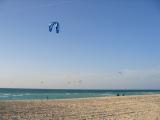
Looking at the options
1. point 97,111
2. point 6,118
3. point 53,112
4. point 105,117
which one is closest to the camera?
point 6,118

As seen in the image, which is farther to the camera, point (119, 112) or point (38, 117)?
point (119, 112)

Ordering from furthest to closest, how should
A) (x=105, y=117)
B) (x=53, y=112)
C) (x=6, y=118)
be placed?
(x=53, y=112) < (x=105, y=117) < (x=6, y=118)

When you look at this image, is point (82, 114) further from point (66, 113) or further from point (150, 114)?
point (150, 114)

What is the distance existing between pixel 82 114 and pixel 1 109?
565 cm

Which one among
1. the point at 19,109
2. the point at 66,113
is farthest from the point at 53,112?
the point at 19,109

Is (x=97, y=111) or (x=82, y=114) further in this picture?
(x=97, y=111)

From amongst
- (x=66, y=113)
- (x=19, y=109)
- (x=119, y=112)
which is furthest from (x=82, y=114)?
(x=19, y=109)

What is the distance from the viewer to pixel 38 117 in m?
20.4

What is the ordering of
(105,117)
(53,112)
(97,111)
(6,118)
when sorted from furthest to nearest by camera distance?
(97,111), (53,112), (105,117), (6,118)

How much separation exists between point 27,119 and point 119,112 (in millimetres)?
7187

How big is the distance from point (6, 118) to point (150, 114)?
33.2 feet

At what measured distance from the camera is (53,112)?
22.8 m

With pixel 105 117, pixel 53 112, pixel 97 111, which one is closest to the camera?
pixel 105 117

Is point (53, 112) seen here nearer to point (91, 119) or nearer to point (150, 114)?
point (91, 119)
